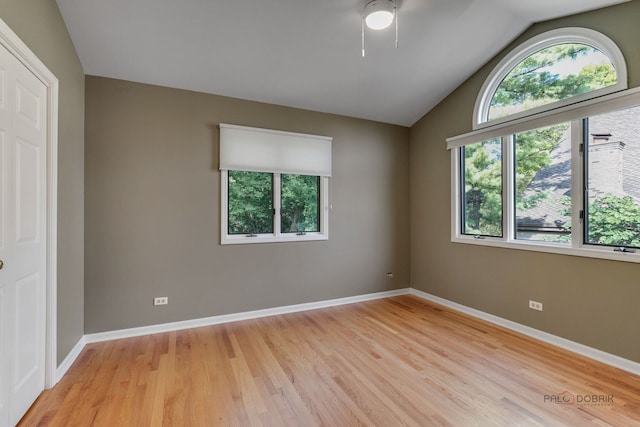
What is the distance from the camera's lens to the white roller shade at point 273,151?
3.41 metres

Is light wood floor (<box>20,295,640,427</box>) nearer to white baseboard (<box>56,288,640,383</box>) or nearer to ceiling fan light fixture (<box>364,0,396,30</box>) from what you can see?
white baseboard (<box>56,288,640,383</box>)

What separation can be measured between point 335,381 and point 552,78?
11.8 ft

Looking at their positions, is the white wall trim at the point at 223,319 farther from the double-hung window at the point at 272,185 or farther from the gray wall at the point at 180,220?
the double-hung window at the point at 272,185

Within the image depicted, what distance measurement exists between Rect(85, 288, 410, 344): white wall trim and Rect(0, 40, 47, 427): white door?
0.87 metres

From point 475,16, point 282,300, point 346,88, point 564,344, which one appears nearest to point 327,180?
point 346,88

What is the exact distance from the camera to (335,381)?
2.23 metres

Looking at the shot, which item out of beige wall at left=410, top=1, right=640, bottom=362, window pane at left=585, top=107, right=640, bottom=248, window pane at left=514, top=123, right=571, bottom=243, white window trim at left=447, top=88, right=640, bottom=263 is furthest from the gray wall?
window pane at left=585, top=107, right=640, bottom=248

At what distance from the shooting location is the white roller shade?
3.41m

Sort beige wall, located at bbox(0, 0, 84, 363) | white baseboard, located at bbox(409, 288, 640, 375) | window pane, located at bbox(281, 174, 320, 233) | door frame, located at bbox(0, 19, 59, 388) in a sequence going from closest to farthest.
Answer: beige wall, located at bbox(0, 0, 84, 363)
door frame, located at bbox(0, 19, 59, 388)
white baseboard, located at bbox(409, 288, 640, 375)
window pane, located at bbox(281, 174, 320, 233)

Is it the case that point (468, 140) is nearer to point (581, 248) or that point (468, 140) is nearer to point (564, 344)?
point (581, 248)

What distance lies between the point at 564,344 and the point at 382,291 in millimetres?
2170

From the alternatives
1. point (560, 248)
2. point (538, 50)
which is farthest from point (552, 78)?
point (560, 248)

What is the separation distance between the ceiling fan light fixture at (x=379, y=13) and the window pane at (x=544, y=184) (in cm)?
A: 196

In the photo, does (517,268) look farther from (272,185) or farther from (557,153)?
(272,185)
